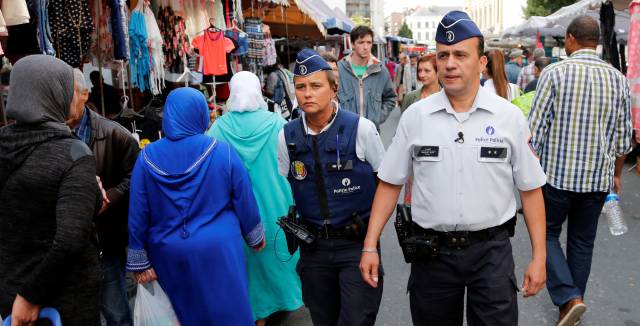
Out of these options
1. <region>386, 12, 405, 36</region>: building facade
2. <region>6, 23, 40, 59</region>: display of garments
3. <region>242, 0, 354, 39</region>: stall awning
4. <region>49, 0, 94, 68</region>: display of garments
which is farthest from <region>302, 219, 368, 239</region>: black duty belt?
<region>386, 12, 405, 36</region>: building facade

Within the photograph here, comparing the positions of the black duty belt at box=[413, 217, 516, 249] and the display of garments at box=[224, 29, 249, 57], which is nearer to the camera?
the black duty belt at box=[413, 217, 516, 249]

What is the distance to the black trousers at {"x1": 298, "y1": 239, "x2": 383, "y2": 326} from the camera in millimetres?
2889

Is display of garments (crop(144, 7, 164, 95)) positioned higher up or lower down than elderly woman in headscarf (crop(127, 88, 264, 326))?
higher up

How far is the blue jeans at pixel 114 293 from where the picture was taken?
324 cm

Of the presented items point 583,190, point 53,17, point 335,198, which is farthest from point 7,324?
point 583,190

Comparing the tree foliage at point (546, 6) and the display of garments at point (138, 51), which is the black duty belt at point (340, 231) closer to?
the display of garments at point (138, 51)

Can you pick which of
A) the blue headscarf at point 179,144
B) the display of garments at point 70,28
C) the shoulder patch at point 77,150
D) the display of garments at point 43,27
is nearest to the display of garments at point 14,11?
the display of garments at point 43,27

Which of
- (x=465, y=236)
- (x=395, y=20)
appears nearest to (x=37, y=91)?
(x=465, y=236)

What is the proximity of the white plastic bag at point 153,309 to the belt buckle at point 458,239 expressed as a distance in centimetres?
165

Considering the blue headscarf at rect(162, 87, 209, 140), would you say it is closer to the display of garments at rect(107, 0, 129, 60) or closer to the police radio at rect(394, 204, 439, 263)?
the police radio at rect(394, 204, 439, 263)

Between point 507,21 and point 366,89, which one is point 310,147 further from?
point 507,21

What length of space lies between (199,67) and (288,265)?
133 inches

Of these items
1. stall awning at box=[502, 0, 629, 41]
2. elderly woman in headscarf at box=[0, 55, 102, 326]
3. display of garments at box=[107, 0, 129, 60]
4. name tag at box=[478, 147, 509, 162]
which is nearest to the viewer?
elderly woman in headscarf at box=[0, 55, 102, 326]

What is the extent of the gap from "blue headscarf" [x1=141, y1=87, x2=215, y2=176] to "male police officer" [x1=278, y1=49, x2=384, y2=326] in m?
0.52
